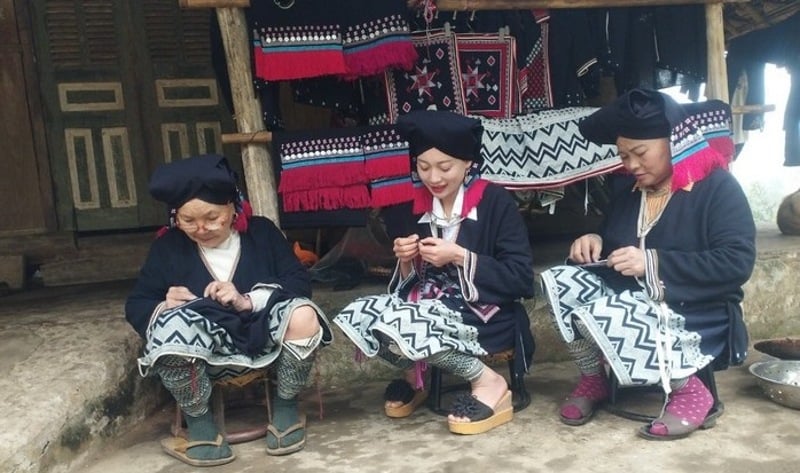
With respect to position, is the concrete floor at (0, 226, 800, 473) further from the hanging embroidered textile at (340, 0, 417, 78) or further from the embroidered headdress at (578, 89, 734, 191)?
the hanging embroidered textile at (340, 0, 417, 78)

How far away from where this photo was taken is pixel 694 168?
9.51 ft

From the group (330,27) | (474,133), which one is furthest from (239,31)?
(474,133)

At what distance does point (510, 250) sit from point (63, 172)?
3.47 m

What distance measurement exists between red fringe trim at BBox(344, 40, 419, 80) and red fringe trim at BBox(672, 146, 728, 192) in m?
1.49

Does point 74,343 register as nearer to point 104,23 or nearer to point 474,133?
point 474,133

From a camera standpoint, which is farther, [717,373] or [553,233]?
[553,233]

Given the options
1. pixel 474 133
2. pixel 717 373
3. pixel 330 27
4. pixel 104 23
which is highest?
pixel 104 23

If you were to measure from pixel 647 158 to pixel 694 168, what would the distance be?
204mm

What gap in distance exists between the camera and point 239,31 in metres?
3.46

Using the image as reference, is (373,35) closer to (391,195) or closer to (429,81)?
(429,81)

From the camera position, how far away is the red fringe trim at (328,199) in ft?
12.0

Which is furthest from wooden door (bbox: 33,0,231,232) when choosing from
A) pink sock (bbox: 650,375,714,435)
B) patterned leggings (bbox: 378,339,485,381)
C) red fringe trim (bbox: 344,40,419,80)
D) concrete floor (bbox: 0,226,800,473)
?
pink sock (bbox: 650,375,714,435)

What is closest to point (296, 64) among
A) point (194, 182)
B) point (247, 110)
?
point (247, 110)

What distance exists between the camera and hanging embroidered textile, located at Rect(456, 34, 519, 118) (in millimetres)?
4020
